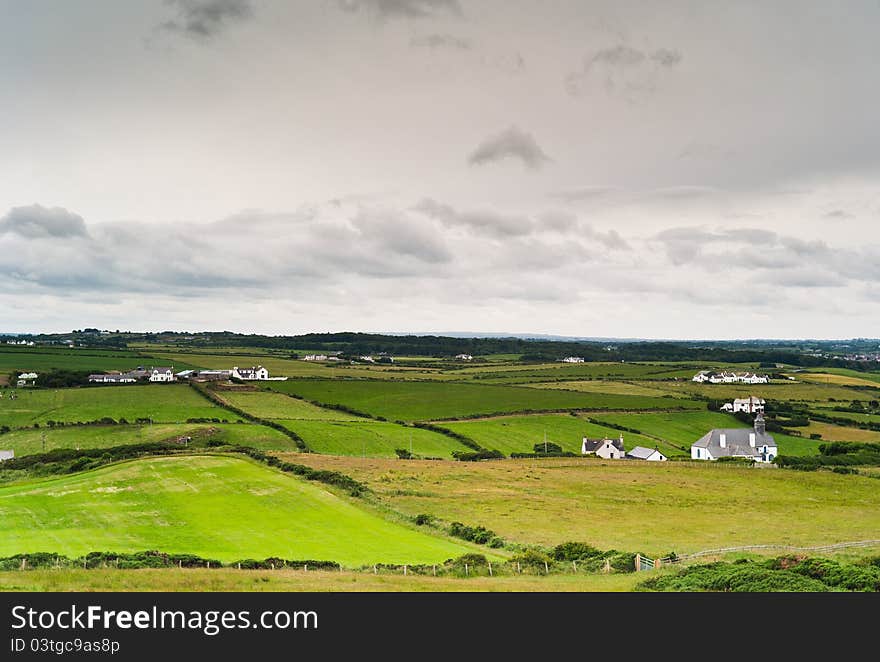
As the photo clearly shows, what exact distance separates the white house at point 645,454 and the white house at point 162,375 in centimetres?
10175

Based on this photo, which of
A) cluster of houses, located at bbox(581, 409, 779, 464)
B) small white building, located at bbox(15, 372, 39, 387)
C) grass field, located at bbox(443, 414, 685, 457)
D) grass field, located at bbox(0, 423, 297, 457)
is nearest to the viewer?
grass field, located at bbox(0, 423, 297, 457)

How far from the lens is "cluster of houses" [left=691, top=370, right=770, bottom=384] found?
601 ft

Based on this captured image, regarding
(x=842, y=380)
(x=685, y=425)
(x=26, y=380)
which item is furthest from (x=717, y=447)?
(x=26, y=380)

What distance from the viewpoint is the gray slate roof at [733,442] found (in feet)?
329

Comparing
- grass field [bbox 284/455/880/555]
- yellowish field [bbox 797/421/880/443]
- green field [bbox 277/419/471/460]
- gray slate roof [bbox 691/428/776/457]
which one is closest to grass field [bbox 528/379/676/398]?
yellowish field [bbox 797/421/880/443]

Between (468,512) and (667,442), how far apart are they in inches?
2559

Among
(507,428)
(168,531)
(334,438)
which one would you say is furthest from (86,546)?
(507,428)

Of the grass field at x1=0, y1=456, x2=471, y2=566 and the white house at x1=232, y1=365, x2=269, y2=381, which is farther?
the white house at x1=232, y1=365, x2=269, y2=381

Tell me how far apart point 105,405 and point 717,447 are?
93.5 m

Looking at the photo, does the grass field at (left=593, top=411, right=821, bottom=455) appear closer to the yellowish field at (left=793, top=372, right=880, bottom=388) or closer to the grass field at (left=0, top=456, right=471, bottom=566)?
the grass field at (left=0, top=456, right=471, bottom=566)

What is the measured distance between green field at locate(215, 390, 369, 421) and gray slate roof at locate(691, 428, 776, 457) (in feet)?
177

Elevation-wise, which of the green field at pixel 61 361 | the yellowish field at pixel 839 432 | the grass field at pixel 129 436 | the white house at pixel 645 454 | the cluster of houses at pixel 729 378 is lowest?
the white house at pixel 645 454

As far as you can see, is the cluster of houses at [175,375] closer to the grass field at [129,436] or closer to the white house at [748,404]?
the grass field at [129,436]

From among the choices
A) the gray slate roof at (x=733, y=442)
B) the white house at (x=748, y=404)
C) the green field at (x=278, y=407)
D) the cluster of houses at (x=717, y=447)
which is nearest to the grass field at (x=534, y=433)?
the cluster of houses at (x=717, y=447)
